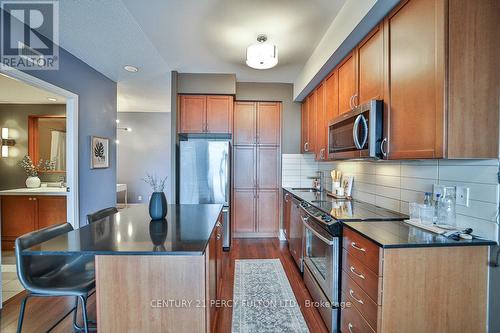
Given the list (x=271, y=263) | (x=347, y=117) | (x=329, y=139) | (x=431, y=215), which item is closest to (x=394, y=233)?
(x=431, y=215)

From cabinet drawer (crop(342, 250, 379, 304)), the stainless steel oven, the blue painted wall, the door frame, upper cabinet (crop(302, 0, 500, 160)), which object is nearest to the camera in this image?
upper cabinet (crop(302, 0, 500, 160))

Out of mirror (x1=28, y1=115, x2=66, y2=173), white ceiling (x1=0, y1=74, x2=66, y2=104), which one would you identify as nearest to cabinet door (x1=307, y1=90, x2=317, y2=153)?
white ceiling (x1=0, y1=74, x2=66, y2=104)

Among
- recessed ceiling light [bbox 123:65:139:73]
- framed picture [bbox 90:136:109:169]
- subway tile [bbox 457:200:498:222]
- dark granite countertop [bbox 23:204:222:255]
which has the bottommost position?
dark granite countertop [bbox 23:204:222:255]

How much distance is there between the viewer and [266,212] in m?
4.14

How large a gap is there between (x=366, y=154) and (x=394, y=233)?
61cm

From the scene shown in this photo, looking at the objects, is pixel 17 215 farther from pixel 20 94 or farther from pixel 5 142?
pixel 20 94

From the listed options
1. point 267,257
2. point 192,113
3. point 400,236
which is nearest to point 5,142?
point 192,113

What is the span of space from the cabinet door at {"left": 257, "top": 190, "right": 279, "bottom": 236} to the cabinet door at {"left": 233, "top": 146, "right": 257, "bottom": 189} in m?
0.26

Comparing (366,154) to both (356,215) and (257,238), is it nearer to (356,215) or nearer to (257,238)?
(356,215)

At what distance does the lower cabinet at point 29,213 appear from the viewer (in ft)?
11.2

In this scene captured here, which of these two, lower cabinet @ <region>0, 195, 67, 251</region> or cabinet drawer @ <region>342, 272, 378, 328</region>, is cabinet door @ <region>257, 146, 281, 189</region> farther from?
lower cabinet @ <region>0, 195, 67, 251</region>

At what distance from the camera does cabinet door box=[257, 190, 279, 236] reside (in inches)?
163

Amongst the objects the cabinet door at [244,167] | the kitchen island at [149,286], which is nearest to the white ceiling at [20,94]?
the cabinet door at [244,167]

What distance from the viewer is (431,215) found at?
1.60m
